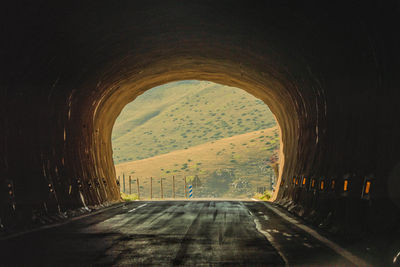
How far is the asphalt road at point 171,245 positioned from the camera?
28.7 ft

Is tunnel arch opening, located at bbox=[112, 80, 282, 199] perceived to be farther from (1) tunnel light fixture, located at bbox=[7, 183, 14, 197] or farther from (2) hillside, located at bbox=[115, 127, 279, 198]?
(1) tunnel light fixture, located at bbox=[7, 183, 14, 197]

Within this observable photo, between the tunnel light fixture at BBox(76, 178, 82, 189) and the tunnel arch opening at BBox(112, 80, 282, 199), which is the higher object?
the tunnel arch opening at BBox(112, 80, 282, 199)

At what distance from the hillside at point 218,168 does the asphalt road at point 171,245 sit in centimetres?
7682

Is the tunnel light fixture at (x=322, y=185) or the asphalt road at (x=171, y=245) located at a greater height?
the tunnel light fixture at (x=322, y=185)

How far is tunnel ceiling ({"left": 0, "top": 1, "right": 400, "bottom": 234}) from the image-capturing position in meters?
11.3

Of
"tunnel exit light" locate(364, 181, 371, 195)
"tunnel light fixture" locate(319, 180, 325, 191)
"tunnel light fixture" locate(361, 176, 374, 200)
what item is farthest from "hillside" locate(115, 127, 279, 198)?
"tunnel exit light" locate(364, 181, 371, 195)

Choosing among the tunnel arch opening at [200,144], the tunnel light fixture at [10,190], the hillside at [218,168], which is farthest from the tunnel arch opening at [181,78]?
the hillside at [218,168]

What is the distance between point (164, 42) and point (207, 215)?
520cm

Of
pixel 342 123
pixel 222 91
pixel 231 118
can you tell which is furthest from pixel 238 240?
pixel 222 91

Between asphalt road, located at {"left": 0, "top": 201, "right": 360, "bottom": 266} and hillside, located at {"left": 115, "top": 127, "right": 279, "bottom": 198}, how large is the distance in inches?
3024

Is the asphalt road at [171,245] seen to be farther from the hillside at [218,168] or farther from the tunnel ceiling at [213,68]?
the hillside at [218,168]

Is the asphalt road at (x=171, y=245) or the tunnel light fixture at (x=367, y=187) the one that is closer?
the asphalt road at (x=171, y=245)

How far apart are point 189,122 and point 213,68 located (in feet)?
432

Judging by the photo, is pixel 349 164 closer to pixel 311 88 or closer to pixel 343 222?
pixel 343 222
